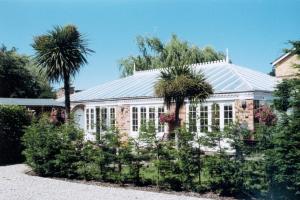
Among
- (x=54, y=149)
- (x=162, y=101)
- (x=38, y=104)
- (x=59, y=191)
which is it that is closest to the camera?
(x=59, y=191)

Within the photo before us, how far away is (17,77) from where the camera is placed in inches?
1898

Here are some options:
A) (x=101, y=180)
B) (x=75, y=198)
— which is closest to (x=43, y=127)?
(x=101, y=180)

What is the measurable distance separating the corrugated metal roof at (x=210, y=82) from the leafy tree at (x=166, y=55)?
1215cm

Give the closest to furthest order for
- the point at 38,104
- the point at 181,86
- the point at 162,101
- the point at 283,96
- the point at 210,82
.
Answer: the point at 283,96
the point at 181,86
the point at 210,82
the point at 162,101
the point at 38,104

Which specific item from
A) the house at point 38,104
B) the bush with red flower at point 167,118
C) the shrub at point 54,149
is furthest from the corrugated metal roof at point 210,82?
the house at point 38,104

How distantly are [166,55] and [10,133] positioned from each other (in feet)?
92.2

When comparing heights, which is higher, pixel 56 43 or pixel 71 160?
pixel 56 43

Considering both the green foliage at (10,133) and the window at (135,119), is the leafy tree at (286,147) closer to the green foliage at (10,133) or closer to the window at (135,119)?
the green foliage at (10,133)

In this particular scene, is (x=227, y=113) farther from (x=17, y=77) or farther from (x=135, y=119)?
(x=17, y=77)

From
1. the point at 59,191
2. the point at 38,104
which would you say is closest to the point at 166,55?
the point at 38,104

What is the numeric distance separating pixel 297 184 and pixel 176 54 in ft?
114

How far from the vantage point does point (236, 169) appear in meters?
9.20

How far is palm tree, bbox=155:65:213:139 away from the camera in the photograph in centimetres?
1653

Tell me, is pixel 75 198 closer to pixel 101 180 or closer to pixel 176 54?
pixel 101 180
